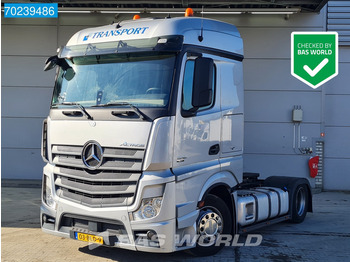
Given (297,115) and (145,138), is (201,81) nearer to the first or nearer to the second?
(145,138)

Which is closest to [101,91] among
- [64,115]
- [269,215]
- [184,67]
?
[64,115]

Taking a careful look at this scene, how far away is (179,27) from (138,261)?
3241 millimetres

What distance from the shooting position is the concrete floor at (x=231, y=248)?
242 inches

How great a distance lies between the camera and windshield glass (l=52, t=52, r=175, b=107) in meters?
5.40

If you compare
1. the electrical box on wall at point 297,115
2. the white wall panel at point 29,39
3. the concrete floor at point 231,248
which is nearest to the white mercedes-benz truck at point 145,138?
the concrete floor at point 231,248

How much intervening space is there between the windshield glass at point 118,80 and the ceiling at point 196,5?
6.78m

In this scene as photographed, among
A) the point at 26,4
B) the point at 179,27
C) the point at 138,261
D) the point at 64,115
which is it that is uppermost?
the point at 26,4

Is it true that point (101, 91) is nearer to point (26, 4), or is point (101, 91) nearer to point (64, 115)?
point (64, 115)

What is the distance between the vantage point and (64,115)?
230 inches

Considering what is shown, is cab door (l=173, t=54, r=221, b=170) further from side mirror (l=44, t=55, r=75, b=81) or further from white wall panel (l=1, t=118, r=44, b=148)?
white wall panel (l=1, t=118, r=44, b=148)

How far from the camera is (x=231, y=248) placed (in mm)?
6586

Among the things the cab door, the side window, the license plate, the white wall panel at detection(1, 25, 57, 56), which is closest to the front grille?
the license plate

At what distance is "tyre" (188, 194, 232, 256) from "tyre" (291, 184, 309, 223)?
2.72 m

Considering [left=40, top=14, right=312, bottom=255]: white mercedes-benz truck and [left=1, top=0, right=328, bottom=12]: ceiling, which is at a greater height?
[left=1, top=0, right=328, bottom=12]: ceiling
